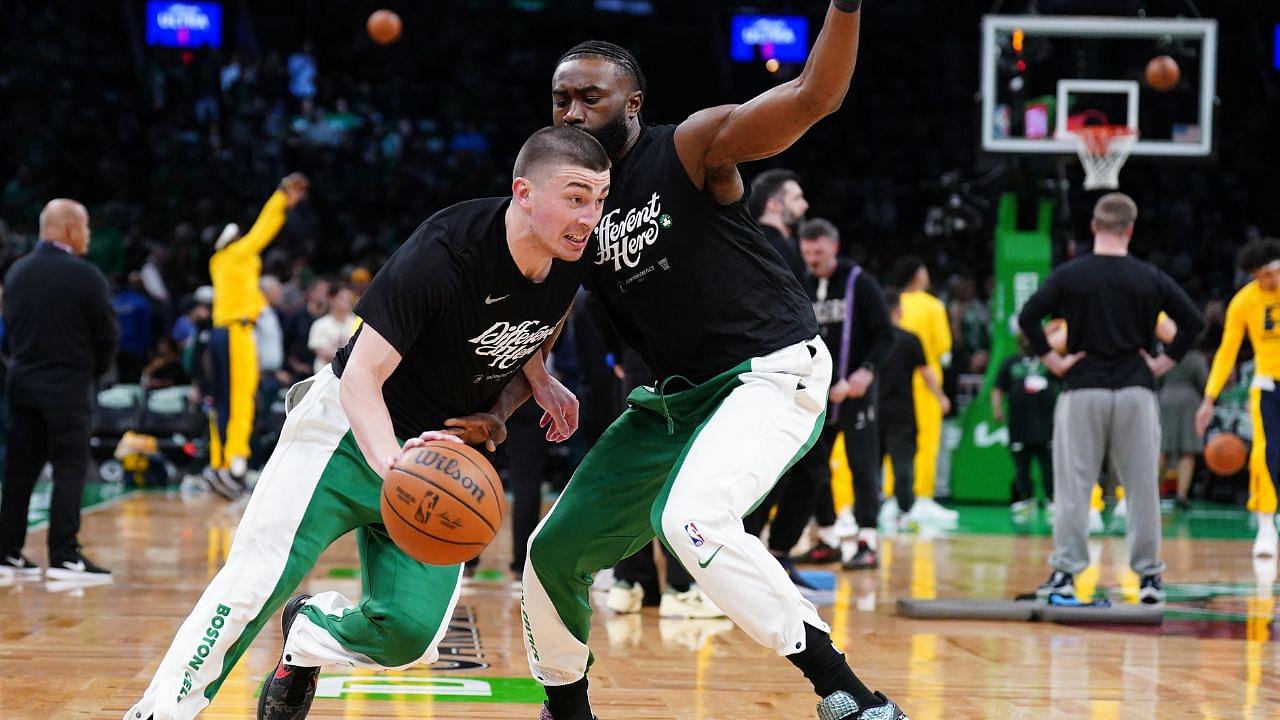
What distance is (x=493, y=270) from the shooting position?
13.9 ft

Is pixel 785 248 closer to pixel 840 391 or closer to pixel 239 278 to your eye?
pixel 840 391

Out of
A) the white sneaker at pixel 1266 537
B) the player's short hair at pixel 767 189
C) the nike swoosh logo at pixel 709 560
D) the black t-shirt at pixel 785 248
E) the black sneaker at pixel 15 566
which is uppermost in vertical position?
the player's short hair at pixel 767 189

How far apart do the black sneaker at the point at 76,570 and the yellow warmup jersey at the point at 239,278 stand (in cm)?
544

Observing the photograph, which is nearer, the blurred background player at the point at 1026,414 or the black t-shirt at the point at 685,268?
the black t-shirt at the point at 685,268

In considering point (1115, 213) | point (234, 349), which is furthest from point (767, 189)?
point (234, 349)

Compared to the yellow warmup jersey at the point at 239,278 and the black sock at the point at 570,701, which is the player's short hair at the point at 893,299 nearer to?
the yellow warmup jersey at the point at 239,278

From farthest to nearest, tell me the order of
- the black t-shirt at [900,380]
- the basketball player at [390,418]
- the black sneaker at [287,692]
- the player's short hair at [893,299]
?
the black t-shirt at [900,380], the player's short hair at [893,299], the black sneaker at [287,692], the basketball player at [390,418]

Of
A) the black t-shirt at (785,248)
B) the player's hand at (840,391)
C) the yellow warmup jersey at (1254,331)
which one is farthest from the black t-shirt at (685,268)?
the yellow warmup jersey at (1254,331)

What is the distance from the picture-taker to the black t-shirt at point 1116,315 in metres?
7.91

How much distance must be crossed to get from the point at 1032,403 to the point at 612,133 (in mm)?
9940

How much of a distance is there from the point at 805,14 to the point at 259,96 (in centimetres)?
1024

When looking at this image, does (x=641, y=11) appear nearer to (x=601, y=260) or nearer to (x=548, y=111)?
(x=548, y=111)

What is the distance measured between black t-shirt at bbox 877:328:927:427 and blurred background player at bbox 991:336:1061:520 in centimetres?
155

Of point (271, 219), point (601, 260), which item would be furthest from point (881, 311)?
point (271, 219)
